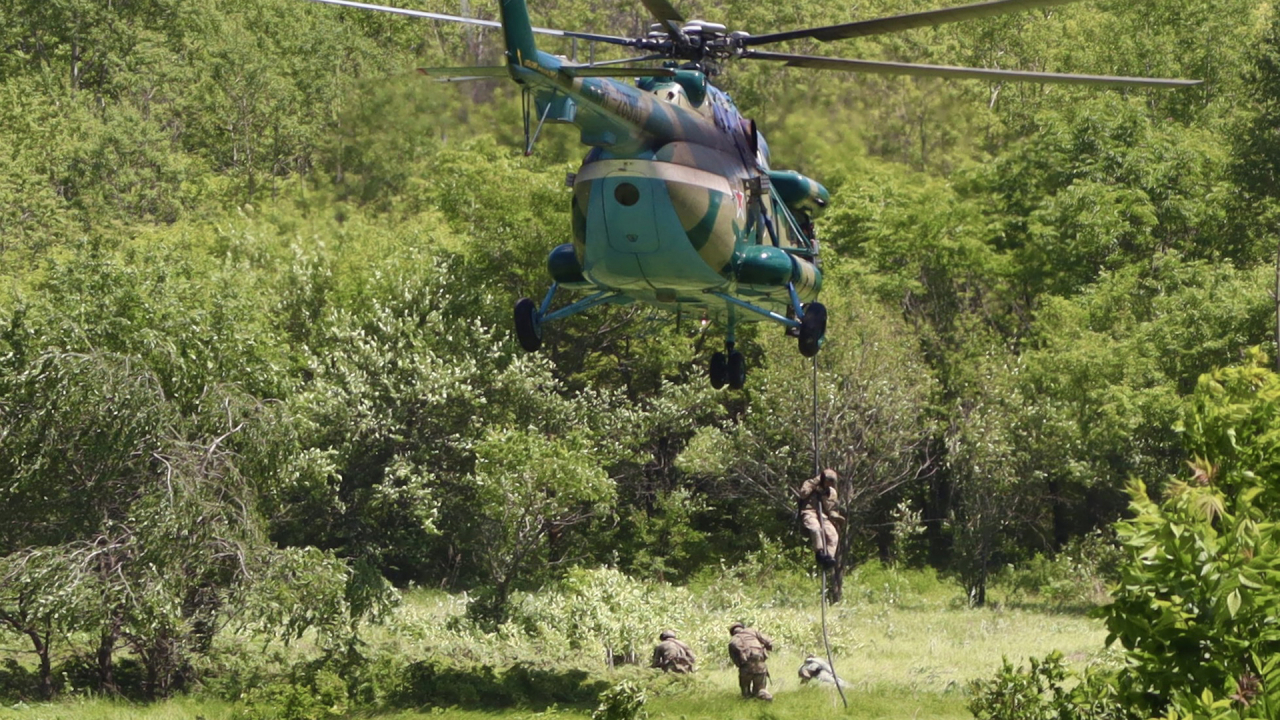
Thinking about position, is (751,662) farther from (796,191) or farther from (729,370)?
(796,191)

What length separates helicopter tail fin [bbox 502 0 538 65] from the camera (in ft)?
39.8

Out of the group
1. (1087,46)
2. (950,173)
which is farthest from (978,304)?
(1087,46)

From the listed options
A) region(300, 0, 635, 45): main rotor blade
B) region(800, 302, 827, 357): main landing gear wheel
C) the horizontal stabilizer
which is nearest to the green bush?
region(800, 302, 827, 357): main landing gear wheel

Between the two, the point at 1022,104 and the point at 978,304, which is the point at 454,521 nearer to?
the point at 978,304

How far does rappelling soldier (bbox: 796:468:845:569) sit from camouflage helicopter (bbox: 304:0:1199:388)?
175 cm

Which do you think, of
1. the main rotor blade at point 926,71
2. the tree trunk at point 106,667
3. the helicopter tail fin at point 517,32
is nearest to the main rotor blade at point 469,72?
the helicopter tail fin at point 517,32

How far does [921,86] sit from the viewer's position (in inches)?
1730

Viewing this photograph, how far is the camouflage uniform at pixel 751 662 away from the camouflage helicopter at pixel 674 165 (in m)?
5.65

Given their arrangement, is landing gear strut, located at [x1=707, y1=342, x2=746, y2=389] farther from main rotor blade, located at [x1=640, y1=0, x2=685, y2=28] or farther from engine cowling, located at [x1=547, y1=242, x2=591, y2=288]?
main rotor blade, located at [x1=640, y1=0, x2=685, y2=28]

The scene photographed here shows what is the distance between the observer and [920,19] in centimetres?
1245

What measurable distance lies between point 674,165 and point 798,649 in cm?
1342

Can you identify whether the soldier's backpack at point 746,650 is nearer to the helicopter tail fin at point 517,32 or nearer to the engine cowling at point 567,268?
the engine cowling at point 567,268

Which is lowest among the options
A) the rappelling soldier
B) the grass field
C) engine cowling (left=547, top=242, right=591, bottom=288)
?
the grass field

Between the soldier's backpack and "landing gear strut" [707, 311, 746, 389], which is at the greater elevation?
"landing gear strut" [707, 311, 746, 389]
